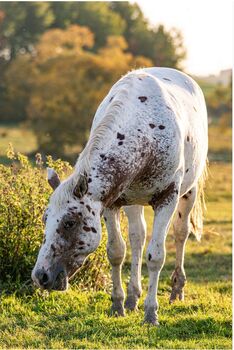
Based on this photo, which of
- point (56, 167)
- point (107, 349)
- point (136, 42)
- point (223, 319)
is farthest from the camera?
point (136, 42)

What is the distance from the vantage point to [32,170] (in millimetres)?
8758

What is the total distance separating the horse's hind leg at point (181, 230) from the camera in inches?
336

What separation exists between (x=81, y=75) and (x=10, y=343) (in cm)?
Answer: 3950

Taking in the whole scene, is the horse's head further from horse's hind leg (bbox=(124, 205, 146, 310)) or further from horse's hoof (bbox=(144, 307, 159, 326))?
Result: horse's hind leg (bbox=(124, 205, 146, 310))

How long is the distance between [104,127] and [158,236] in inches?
48.9

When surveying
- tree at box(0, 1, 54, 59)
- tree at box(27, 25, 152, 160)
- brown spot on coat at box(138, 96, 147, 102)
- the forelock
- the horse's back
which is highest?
tree at box(0, 1, 54, 59)

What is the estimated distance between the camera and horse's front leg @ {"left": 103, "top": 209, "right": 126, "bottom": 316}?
732cm

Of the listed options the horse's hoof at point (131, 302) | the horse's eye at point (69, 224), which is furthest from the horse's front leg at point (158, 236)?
the horse's eye at point (69, 224)

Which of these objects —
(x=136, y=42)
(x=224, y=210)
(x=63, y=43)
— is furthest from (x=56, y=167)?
(x=136, y=42)

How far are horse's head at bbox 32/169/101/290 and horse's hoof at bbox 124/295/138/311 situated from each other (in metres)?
1.59

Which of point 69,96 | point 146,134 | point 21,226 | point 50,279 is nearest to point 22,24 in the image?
point 69,96

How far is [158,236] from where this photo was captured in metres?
7.07

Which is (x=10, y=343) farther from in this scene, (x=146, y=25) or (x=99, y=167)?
(x=146, y=25)

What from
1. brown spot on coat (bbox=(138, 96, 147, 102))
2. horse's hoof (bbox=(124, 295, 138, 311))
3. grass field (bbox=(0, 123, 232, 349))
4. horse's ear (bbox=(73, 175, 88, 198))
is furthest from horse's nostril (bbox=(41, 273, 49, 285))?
brown spot on coat (bbox=(138, 96, 147, 102))
